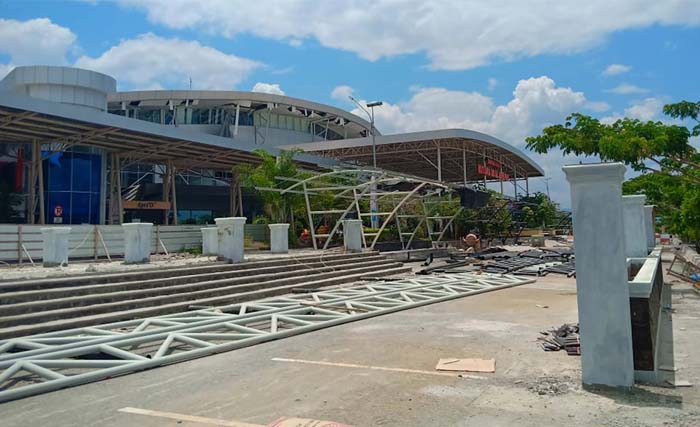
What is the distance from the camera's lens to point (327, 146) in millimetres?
41062

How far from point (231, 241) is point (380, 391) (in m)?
10.2

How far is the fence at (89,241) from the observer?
15914mm

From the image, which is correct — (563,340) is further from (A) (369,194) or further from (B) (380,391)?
(A) (369,194)

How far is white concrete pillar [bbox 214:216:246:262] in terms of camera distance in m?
14.7

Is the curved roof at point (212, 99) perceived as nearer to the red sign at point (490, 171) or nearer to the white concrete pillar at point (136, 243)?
the red sign at point (490, 171)

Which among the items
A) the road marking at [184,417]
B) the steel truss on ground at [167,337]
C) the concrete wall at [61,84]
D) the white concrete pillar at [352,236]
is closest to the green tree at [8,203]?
the concrete wall at [61,84]

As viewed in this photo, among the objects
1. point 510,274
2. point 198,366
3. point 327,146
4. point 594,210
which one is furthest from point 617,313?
point 327,146

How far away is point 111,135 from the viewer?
25.7m

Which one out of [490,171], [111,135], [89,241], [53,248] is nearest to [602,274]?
[53,248]

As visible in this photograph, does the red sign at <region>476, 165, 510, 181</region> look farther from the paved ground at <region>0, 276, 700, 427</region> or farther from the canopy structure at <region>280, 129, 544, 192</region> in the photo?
the paved ground at <region>0, 276, 700, 427</region>

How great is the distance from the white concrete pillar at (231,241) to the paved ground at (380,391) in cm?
703

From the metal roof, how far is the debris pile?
805 inches

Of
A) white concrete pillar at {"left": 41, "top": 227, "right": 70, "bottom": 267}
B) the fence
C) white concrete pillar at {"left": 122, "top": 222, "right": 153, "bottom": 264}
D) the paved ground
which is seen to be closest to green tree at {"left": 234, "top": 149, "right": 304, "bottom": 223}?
the fence

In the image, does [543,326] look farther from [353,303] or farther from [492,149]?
[492,149]
